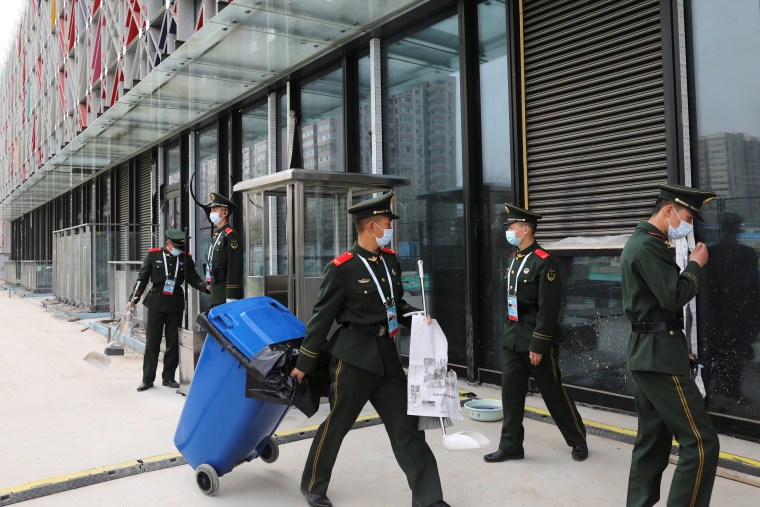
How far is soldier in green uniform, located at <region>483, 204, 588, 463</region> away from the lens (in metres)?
4.05

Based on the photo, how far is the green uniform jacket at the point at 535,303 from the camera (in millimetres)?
3971

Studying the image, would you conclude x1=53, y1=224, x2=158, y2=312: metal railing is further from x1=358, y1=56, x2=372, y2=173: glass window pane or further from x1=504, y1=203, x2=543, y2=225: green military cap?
A: x1=504, y1=203, x2=543, y2=225: green military cap

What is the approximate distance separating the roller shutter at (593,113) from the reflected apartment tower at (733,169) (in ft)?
1.07

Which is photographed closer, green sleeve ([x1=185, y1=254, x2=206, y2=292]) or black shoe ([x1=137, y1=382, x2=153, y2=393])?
black shoe ([x1=137, y1=382, x2=153, y2=393])

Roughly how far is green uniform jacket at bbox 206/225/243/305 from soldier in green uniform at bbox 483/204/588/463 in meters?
2.94

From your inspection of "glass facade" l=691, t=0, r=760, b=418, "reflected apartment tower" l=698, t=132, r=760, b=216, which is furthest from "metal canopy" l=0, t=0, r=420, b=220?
"reflected apartment tower" l=698, t=132, r=760, b=216

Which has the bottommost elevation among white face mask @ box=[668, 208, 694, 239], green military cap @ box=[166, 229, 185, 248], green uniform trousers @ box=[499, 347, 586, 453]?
green uniform trousers @ box=[499, 347, 586, 453]

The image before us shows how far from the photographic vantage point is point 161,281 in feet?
22.1

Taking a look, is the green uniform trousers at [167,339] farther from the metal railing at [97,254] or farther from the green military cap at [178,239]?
the metal railing at [97,254]

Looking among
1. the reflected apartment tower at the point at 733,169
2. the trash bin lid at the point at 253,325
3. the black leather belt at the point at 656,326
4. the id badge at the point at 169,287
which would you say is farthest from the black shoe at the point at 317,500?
the id badge at the point at 169,287

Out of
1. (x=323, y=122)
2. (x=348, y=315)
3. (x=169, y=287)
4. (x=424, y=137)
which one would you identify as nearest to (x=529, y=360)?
(x=348, y=315)

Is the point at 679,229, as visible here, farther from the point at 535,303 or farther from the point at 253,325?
the point at 253,325

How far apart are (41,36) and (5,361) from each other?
16.2 m

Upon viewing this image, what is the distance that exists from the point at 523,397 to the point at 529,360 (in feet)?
0.85
